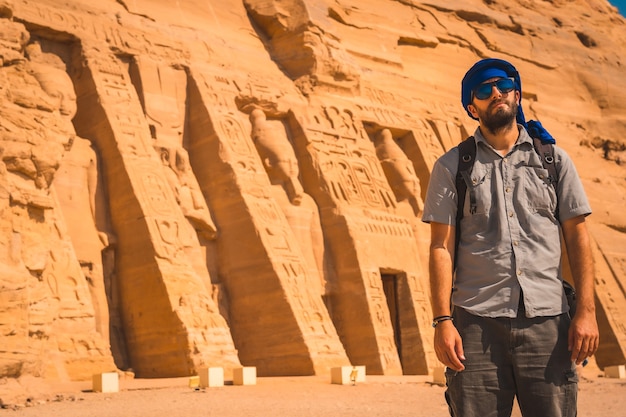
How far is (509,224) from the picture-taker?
128 inches

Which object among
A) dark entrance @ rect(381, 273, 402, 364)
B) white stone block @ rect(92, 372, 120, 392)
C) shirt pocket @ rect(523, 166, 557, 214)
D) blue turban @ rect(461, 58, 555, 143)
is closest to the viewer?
shirt pocket @ rect(523, 166, 557, 214)

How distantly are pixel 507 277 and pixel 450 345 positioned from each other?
32cm

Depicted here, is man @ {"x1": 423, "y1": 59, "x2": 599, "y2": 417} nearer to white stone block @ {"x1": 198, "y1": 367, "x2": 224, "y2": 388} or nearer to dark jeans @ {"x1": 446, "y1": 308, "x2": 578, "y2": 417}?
dark jeans @ {"x1": 446, "y1": 308, "x2": 578, "y2": 417}

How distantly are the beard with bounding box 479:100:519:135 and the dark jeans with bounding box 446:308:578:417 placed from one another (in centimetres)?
71

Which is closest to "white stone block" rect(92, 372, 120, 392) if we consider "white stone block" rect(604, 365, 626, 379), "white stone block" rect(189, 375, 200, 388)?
"white stone block" rect(189, 375, 200, 388)

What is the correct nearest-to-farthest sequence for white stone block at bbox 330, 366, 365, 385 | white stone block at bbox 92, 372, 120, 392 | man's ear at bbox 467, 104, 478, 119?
man's ear at bbox 467, 104, 478, 119
white stone block at bbox 92, 372, 120, 392
white stone block at bbox 330, 366, 365, 385

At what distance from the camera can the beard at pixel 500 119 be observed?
3.38m

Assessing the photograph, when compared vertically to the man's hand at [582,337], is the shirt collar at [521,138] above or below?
above

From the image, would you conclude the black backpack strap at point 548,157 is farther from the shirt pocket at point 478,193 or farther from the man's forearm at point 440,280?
the man's forearm at point 440,280

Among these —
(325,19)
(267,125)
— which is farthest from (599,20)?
(267,125)

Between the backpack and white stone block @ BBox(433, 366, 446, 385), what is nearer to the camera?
the backpack

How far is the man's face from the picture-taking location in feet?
11.1

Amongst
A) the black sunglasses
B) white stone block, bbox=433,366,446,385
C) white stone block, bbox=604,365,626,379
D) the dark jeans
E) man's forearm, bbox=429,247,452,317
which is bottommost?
white stone block, bbox=604,365,626,379

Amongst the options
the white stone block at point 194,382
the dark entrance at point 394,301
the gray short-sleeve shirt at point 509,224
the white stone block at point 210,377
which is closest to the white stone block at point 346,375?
the white stone block at point 210,377
